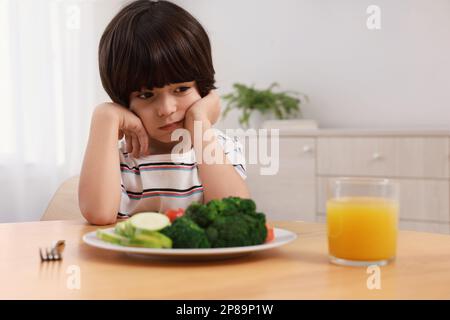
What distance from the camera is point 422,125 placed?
359 cm

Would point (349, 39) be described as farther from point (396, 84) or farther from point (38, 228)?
point (38, 228)

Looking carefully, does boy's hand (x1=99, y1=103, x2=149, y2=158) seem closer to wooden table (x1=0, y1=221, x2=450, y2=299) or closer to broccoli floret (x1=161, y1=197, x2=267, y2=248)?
wooden table (x1=0, y1=221, x2=450, y2=299)

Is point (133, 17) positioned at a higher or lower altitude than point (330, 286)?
higher

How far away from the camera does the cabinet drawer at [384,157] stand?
9.87 ft

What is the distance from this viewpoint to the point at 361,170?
321 centimetres

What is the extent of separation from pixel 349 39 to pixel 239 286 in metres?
3.31

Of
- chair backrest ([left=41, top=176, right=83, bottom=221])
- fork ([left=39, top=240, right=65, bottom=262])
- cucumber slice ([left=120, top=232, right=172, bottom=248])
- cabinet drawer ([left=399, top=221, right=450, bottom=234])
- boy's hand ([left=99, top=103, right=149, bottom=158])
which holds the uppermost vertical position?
boy's hand ([left=99, top=103, right=149, bottom=158])

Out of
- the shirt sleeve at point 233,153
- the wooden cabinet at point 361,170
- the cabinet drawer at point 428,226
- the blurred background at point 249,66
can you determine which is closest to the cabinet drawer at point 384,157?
the wooden cabinet at point 361,170

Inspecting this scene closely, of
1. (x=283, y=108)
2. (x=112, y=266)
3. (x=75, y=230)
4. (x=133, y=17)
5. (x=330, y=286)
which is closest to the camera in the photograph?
(x=330, y=286)

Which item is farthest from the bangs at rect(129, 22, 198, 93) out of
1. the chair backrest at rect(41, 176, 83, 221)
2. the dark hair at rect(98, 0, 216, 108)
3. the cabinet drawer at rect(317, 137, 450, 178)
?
the cabinet drawer at rect(317, 137, 450, 178)

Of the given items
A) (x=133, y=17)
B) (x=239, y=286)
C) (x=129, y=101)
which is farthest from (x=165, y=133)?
(x=239, y=286)

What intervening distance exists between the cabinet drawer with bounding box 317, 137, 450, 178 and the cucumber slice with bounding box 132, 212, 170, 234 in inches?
96.2

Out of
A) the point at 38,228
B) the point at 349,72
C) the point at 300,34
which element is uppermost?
the point at 300,34

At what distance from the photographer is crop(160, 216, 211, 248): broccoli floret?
782 millimetres
